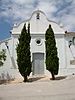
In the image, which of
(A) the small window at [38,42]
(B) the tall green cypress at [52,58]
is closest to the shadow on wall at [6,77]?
(B) the tall green cypress at [52,58]

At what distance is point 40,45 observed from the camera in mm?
26625

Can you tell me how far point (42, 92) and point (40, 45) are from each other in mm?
10854

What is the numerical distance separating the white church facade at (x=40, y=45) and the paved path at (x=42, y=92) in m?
7.31

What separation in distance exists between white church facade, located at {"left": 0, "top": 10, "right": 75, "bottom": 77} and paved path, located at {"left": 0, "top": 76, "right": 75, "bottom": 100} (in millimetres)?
7315

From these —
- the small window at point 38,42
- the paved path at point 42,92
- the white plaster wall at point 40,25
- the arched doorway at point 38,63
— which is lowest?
the paved path at point 42,92

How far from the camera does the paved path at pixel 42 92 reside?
14888 millimetres

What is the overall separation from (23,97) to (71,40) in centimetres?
1351

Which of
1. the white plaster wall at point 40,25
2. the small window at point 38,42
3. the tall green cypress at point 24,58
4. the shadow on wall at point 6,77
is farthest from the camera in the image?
the white plaster wall at point 40,25

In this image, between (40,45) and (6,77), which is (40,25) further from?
(6,77)

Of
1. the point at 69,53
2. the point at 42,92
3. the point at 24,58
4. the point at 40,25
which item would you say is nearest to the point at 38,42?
the point at 40,25

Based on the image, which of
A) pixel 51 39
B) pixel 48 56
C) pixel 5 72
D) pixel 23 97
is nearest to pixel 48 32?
pixel 51 39

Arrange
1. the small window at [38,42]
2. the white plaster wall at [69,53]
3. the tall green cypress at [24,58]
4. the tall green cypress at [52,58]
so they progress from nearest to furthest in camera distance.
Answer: the tall green cypress at [24,58] → the tall green cypress at [52,58] → the white plaster wall at [69,53] → the small window at [38,42]

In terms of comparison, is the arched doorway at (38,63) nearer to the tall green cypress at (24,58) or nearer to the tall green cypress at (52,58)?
the tall green cypress at (52,58)

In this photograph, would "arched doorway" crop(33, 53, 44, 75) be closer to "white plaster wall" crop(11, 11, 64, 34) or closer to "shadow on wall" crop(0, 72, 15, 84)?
"white plaster wall" crop(11, 11, 64, 34)
